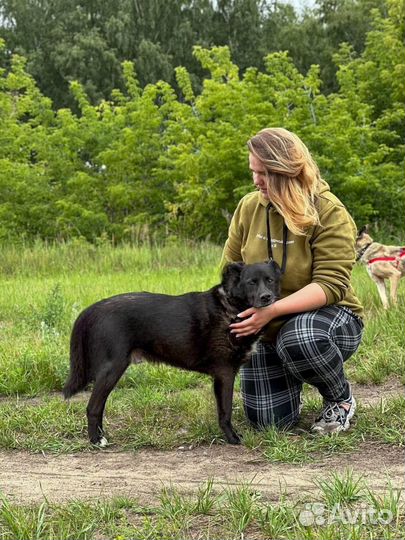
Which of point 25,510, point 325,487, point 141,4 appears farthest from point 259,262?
point 141,4

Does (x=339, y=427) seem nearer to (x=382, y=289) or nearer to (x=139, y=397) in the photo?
(x=139, y=397)

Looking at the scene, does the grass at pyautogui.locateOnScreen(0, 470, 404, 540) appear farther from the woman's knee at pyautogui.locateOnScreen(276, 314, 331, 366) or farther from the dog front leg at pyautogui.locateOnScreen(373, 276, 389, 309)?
the dog front leg at pyautogui.locateOnScreen(373, 276, 389, 309)

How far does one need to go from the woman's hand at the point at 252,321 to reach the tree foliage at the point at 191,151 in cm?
1298

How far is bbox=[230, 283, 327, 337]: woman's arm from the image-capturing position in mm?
4293

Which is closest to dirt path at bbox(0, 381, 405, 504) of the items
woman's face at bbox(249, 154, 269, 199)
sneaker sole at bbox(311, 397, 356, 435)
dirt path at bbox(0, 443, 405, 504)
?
dirt path at bbox(0, 443, 405, 504)

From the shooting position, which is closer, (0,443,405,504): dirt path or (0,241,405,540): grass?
(0,241,405,540): grass

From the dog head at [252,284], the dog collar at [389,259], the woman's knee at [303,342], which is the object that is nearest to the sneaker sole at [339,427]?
the woman's knee at [303,342]

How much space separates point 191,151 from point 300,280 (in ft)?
50.6

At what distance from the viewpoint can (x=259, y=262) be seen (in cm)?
438

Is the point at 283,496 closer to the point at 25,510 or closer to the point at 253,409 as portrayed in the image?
the point at 25,510

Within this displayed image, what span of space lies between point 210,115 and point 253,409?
1549 cm

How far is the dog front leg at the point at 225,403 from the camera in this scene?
14.3 feet

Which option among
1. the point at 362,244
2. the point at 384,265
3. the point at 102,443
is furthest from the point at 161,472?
the point at 362,244

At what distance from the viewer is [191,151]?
19531 millimetres
